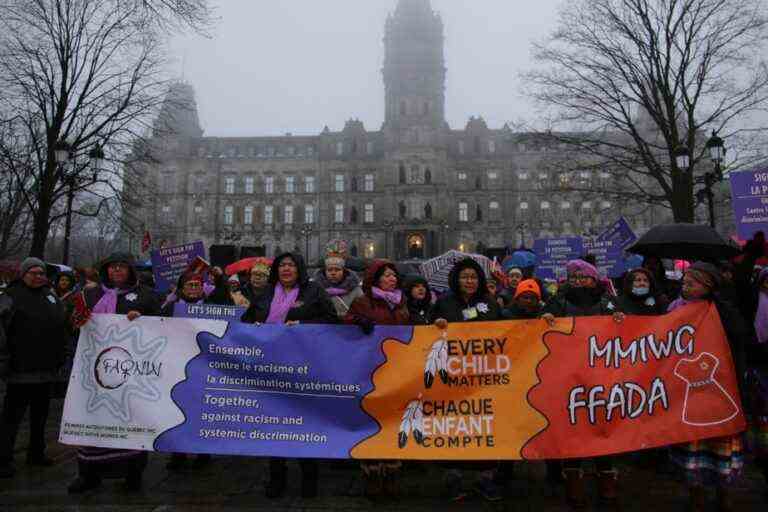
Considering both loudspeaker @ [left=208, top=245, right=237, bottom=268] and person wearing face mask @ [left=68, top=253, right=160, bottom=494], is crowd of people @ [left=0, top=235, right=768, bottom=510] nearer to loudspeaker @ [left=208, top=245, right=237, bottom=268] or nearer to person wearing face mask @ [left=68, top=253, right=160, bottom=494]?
person wearing face mask @ [left=68, top=253, right=160, bottom=494]

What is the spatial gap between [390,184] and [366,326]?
62.6 m

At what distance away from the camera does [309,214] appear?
73.6 meters

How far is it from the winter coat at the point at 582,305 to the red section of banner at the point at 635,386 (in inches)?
17.3

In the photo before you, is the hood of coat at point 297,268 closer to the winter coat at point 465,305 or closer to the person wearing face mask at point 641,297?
the winter coat at point 465,305

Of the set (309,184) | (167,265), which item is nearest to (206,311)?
(167,265)

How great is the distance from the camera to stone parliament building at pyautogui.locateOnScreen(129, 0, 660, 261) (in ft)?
220

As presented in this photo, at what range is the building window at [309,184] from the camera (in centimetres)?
7400

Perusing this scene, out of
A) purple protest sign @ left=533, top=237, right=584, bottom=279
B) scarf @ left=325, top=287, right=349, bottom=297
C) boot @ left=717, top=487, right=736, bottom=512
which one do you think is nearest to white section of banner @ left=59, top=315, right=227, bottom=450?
scarf @ left=325, top=287, right=349, bottom=297

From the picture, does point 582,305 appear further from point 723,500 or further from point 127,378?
point 127,378

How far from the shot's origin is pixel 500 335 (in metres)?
5.13

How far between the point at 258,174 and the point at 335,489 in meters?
72.3

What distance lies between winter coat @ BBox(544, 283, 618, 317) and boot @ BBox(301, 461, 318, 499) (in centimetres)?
265

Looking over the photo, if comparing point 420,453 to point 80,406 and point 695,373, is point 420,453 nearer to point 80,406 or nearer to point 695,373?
point 695,373

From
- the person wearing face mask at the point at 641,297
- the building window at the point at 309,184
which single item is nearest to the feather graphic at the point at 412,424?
the person wearing face mask at the point at 641,297
